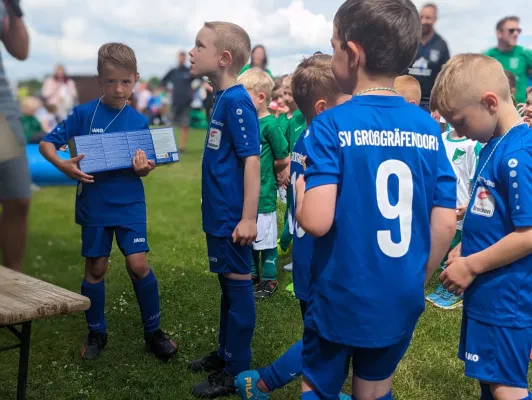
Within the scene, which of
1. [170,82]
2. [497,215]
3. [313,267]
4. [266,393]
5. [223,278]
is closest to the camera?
[313,267]

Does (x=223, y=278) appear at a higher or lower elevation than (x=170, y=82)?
lower

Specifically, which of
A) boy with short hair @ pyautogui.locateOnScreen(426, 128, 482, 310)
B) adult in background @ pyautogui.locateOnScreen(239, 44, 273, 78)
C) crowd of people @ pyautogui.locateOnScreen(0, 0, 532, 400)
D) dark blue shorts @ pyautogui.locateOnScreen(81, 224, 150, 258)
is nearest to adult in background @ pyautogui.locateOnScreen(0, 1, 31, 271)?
crowd of people @ pyautogui.locateOnScreen(0, 0, 532, 400)

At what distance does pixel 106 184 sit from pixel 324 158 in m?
1.91

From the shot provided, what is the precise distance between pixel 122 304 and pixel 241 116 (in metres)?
2.12

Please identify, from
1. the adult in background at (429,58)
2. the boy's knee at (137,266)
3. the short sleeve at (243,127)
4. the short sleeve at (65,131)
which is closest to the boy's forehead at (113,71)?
the short sleeve at (65,131)

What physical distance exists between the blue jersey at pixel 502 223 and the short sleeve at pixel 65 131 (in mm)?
2204

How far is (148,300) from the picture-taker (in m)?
3.53

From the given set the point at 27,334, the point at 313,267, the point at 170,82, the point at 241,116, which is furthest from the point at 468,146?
the point at 170,82

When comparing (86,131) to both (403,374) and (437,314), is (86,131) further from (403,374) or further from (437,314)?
(437,314)

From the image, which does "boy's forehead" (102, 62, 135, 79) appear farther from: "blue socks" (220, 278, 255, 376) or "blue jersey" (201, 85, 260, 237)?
"blue socks" (220, 278, 255, 376)

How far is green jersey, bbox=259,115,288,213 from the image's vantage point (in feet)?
15.5

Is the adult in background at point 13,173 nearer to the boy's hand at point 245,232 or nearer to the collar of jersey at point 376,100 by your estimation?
the boy's hand at point 245,232

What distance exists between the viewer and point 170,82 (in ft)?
50.6

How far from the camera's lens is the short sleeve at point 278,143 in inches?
186
